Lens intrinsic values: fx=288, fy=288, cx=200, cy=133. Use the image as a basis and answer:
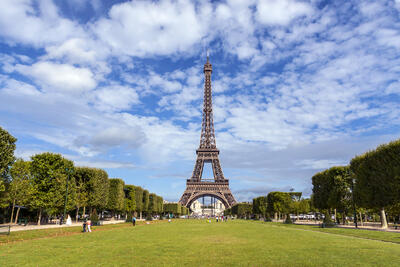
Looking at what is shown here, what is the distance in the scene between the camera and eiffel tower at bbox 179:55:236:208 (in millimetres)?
91938

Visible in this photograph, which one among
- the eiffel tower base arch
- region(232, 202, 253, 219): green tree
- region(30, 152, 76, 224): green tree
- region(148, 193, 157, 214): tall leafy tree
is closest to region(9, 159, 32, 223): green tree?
region(30, 152, 76, 224): green tree

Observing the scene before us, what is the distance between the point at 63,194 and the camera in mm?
39938

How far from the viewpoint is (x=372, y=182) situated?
3231 cm

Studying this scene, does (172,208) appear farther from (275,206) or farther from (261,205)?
(275,206)

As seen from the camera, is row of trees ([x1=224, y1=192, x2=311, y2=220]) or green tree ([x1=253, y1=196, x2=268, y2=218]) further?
green tree ([x1=253, y1=196, x2=268, y2=218])

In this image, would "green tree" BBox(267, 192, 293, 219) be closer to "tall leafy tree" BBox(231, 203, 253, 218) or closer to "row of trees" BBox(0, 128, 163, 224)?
"tall leafy tree" BBox(231, 203, 253, 218)

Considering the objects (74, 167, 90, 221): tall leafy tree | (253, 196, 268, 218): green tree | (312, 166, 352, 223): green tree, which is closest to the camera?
(312, 166, 352, 223): green tree

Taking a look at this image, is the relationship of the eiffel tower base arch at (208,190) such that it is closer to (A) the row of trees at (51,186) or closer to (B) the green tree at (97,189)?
(A) the row of trees at (51,186)

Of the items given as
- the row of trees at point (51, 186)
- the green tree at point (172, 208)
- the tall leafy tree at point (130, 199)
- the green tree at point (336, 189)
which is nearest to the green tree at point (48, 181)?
the row of trees at point (51, 186)

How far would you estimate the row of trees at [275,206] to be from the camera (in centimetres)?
6644

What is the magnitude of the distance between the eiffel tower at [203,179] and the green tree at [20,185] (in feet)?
180

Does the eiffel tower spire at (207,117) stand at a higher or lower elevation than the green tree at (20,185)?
higher

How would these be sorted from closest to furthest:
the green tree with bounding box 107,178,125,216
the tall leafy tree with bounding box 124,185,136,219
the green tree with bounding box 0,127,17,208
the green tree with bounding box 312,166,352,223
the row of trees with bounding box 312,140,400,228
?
the green tree with bounding box 0,127,17,208 → the row of trees with bounding box 312,140,400,228 → the green tree with bounding box 312,166,352,223 → the green tree with bounding box 107,178,125,216 → the tall leafy tree with bounding box 124,185,136,219

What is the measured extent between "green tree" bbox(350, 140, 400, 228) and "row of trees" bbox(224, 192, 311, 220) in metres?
31.4
